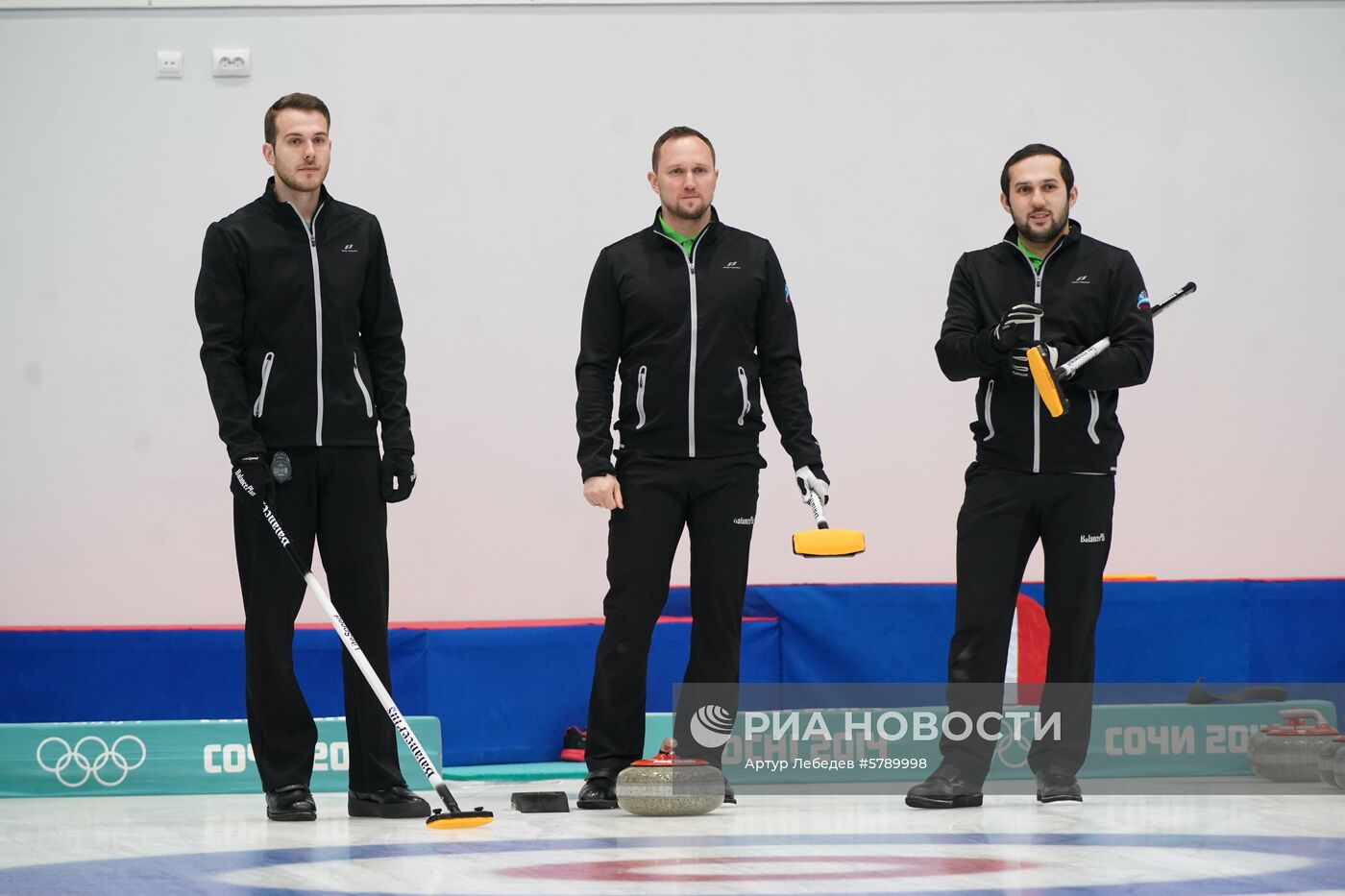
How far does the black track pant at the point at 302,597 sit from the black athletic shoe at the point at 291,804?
2cm

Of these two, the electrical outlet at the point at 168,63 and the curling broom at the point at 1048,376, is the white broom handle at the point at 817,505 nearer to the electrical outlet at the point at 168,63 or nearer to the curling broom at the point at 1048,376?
the curling broom at the point at 1048,376

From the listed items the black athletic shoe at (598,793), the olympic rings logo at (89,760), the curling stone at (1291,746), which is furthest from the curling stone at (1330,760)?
the olympic rings logo at (89,760)

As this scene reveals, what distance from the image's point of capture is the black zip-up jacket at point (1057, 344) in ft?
12.4

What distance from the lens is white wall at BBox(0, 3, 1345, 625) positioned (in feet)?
20.2

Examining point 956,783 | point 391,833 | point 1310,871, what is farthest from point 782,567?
point 1310,871

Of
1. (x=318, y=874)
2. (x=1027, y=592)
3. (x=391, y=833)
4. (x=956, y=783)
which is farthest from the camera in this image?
(x=1027, y=592)

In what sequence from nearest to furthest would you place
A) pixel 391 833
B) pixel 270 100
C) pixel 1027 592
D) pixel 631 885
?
pixel 631 885
pixel 391 833
pixel 1027 592
pixel 270 100

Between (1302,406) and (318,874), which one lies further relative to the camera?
(1302,406)

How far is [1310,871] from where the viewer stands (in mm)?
2646

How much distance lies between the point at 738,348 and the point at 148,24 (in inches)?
131

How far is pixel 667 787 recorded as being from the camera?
358cm

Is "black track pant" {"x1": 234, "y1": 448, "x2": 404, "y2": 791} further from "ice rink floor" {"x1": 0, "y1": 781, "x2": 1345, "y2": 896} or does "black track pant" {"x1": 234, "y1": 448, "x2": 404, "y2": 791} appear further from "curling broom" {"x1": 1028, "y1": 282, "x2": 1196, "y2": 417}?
"curling broom" {"x1": 1028, "y1": 282, "x2": 1196, "y2": 417}

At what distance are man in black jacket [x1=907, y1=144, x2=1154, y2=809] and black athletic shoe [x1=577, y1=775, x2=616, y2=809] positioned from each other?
699mm

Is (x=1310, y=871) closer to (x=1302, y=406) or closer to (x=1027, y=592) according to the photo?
(x=1027, y=592)
